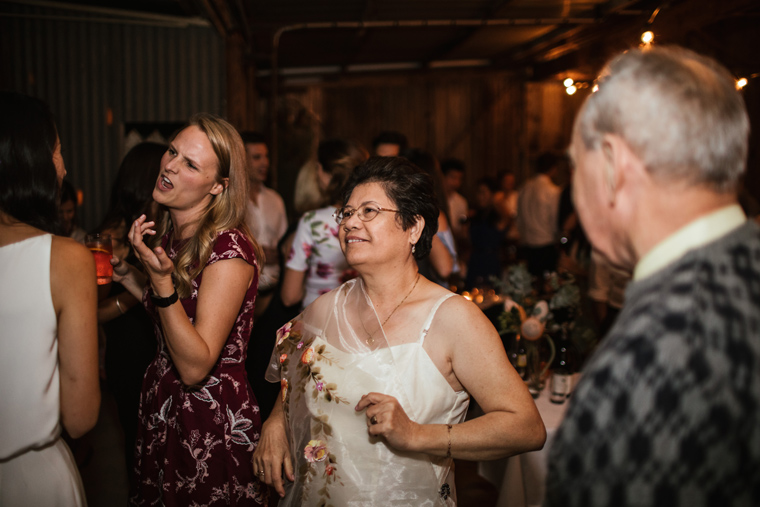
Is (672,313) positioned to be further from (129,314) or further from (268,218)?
(268,218)

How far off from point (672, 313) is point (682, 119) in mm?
279

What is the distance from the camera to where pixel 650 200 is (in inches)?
32.2

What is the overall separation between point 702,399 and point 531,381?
6.35 ft

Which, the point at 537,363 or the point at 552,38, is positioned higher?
the point at 552,38

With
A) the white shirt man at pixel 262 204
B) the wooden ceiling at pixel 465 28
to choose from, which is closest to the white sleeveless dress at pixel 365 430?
the white shirt man at pixel 262 204

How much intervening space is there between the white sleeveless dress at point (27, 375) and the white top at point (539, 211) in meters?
5.85

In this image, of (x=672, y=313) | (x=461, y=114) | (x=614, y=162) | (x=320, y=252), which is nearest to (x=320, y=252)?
(x=320, y=252)

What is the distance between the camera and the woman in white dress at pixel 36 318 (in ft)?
4.15

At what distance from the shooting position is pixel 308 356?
164 cm

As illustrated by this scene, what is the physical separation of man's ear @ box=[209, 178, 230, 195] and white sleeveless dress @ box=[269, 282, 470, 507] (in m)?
0.71

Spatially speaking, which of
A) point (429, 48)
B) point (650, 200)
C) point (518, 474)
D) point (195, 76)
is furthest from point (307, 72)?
point (650, 200)

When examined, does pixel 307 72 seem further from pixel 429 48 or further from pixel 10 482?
pixel 10 482

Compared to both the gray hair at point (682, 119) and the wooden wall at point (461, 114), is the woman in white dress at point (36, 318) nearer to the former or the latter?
the gray hair at point (682, 119)

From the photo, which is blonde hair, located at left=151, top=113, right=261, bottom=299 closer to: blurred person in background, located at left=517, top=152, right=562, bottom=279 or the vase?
the vase
